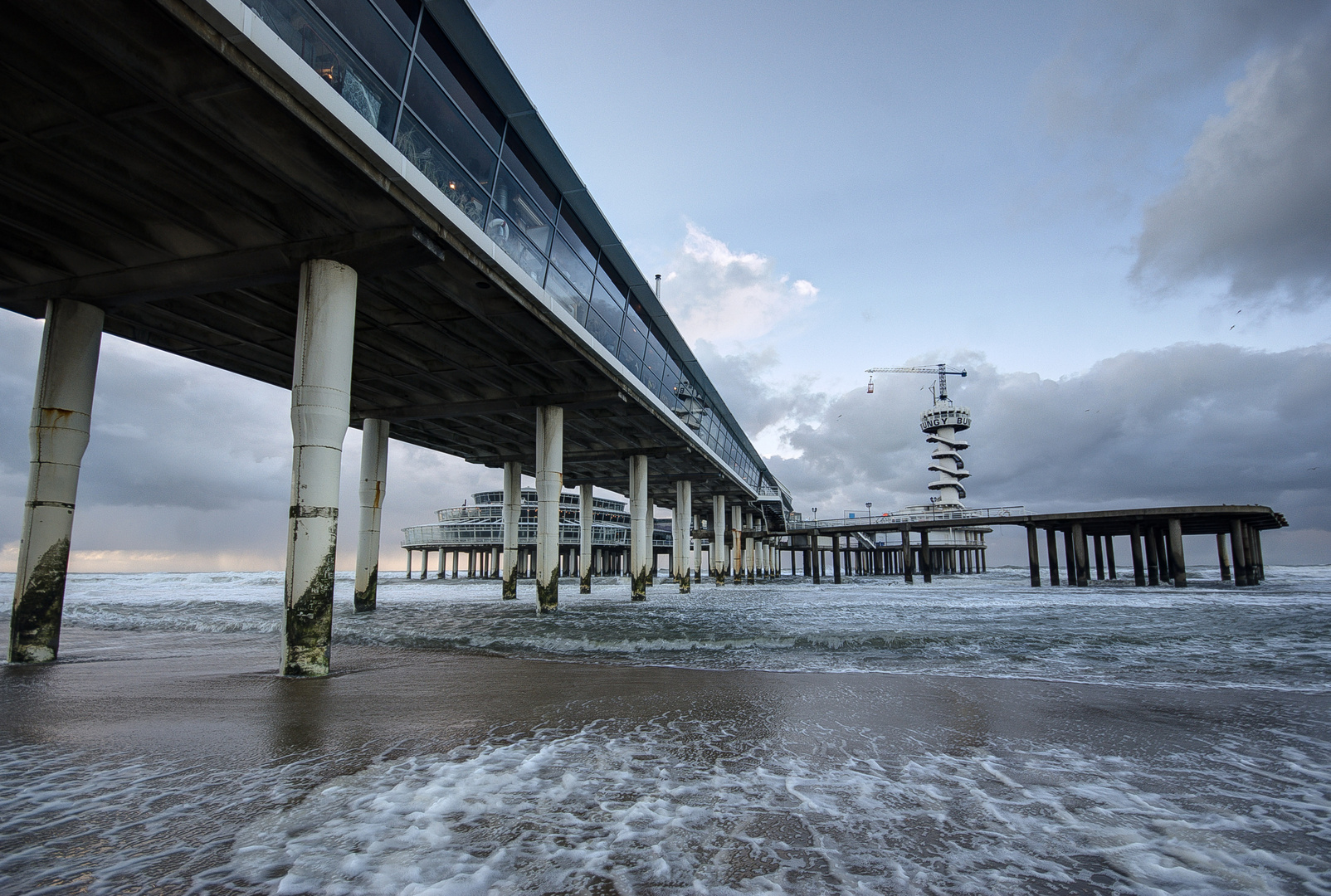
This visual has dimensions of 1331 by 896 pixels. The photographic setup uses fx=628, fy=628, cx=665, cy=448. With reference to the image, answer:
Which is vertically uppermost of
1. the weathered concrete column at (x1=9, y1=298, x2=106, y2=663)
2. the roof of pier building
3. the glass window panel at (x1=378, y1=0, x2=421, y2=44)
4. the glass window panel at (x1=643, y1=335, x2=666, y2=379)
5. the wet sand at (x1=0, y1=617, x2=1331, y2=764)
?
the glass window panel at (x1=378, y1=0, x2=421, y2=44)

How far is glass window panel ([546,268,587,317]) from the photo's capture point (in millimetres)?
14023

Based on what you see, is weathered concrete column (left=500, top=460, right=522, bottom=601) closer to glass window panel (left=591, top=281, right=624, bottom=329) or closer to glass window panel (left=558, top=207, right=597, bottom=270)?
glass window panel (left=591, top=281, right=624, bottom=329)

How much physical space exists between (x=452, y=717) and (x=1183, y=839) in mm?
4316

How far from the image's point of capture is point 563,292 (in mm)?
14641

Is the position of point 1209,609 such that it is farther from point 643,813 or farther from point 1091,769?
point 643,813

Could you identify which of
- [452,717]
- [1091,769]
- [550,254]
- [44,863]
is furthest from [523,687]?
[550,254]

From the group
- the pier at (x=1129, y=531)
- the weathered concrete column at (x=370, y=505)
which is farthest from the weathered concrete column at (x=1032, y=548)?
the weathered concrete column at (x=370, y=505)

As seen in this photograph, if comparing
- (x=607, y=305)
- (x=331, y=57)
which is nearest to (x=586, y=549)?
(x=607, y=305)

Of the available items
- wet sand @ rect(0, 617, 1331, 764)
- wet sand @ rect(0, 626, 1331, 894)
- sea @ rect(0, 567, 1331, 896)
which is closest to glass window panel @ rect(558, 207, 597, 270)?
wet sand @ rect(0, 617, 1331, 764)

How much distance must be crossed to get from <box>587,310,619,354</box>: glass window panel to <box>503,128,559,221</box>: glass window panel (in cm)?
306

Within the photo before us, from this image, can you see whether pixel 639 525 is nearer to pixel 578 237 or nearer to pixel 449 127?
pixel 578 237

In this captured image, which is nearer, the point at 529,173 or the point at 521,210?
the point at 521,210

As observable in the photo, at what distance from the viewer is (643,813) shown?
2764 mm

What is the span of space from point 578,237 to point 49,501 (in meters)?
11.2
